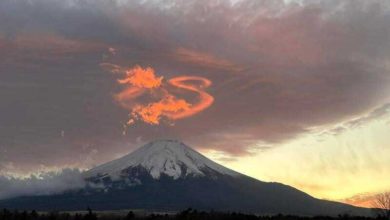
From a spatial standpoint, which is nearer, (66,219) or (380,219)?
(380,219)

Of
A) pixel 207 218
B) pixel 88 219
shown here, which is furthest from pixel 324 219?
pixel 88 219

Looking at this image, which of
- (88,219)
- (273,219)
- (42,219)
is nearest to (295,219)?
(273,219)

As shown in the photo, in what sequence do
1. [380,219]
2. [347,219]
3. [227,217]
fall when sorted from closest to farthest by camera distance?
[380,219] < [347,219] < [227,217]

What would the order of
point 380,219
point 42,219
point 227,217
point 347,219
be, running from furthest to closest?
point 227,217 < point 42,219 < point 347,219 < point 380,219

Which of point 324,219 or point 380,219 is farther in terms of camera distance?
point 324,219

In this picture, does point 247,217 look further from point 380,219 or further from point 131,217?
point 380,219

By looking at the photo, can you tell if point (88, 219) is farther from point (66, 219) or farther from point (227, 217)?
point (227, 217)

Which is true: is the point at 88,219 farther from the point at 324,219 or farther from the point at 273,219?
the point at 324,219

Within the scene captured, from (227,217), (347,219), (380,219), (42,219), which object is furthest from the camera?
(227,217)
